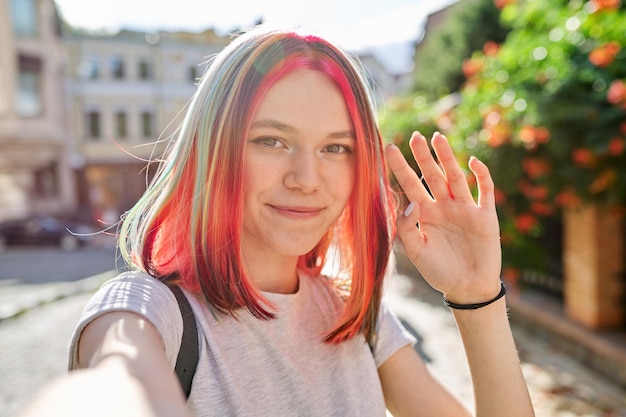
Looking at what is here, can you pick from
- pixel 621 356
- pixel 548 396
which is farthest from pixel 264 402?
pixel 621 356

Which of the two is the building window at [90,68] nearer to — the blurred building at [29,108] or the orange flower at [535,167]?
the blurred building at [29,108]

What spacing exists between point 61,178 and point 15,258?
9.37m

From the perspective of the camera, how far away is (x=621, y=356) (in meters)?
3.80

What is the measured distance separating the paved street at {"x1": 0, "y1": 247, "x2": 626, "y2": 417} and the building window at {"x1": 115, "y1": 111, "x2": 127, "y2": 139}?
20049 mm

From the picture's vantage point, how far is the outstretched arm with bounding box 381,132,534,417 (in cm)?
127

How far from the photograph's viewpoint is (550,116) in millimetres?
3689

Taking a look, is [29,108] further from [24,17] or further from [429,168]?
[429,168]

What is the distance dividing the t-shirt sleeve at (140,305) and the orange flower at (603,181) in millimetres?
3443

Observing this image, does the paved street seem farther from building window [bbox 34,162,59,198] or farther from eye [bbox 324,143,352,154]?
building window [bbox 34,162,59,198]

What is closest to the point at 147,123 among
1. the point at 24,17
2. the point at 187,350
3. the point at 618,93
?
the point at 24,17

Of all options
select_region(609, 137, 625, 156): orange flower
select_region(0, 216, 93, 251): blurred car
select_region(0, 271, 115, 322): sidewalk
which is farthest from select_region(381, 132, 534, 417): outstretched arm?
select_region(0, 216, 93, 251): blurred car

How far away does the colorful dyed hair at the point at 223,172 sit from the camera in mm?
1171

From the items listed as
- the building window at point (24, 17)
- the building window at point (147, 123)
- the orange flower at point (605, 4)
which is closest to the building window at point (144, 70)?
the building window at point (147, 123)

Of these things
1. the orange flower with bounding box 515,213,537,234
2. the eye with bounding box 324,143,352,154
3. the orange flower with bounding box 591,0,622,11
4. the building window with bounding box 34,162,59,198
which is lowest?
the building window with bounding box 34,162,59,198
